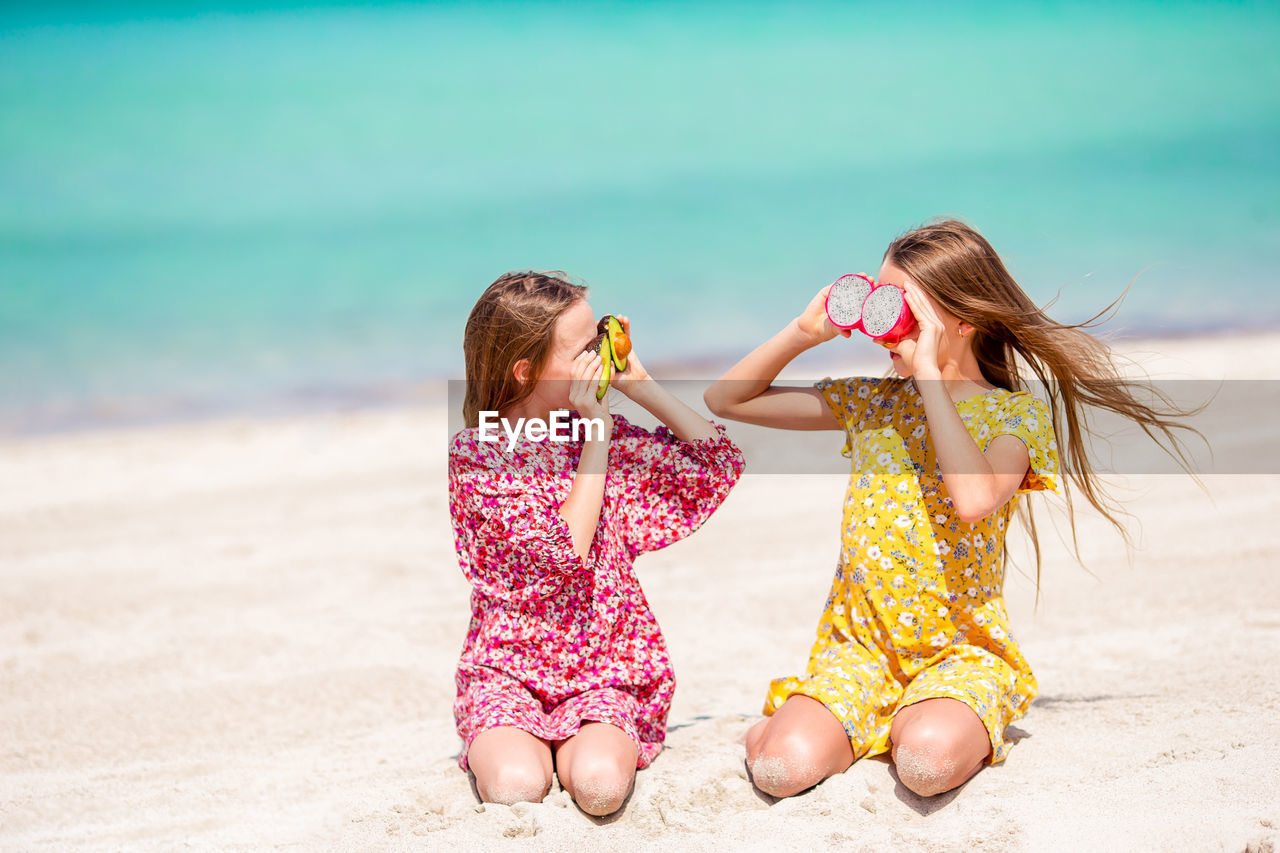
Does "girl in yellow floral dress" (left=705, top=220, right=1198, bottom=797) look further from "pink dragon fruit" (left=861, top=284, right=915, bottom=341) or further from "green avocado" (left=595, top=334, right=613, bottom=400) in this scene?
"green avocado" (left=595, top=334, right=613, bottom=400)

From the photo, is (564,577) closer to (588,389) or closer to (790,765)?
(588,389)

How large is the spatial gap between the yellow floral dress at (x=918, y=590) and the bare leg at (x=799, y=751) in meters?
0.03

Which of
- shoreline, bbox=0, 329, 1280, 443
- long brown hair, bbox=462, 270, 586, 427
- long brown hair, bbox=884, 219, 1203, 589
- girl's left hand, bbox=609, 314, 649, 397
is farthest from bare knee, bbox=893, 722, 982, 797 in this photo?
shoreline, bbox=0, 329, 1280, 443

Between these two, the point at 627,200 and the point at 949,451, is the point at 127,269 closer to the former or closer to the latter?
the point at 627,200

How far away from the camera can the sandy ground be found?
225 cm

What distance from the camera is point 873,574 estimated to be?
2566mm

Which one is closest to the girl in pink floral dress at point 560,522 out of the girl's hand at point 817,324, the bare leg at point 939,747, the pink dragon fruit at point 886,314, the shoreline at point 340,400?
the girl's hand at point 817,324

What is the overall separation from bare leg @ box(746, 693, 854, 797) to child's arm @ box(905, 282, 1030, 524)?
55 centimetres

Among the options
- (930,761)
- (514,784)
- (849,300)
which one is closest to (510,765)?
(514,784)

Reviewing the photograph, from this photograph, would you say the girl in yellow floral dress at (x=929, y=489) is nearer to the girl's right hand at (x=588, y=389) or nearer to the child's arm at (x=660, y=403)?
the child's arm at (x=660, y=403)

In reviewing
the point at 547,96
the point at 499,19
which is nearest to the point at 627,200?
the point at 547,96

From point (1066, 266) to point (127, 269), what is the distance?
11533 millimetres

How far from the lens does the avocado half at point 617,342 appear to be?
2.61m

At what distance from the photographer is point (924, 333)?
2.49 m
